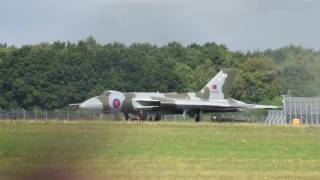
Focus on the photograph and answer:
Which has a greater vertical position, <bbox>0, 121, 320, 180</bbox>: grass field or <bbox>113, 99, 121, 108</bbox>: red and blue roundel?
<bbox>113, 99, 121, 108</bbox>: red and blue roundel

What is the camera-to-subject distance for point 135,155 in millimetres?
23969

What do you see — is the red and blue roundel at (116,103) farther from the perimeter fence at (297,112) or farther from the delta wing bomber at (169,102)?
the perimeter fence at (297,112)

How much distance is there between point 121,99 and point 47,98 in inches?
473

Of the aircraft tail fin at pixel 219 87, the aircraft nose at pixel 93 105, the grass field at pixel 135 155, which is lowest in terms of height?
the grass field at pixel 135 155

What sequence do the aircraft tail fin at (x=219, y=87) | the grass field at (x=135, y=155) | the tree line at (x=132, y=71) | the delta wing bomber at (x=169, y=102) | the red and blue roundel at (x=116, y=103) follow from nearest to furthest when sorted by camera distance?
1. the grass field at (x=135, y=155)
2. the tree line at (x=132, y=71)
3. the delta wing bomber at (x=169, y=102)
4. the red and blue roundel at (x=116, y=103)
5. the aircraft tail fin at (x=219, y=87)

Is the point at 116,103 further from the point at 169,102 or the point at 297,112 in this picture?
the point at 297,112

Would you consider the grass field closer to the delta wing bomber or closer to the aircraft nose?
the aircraft nose

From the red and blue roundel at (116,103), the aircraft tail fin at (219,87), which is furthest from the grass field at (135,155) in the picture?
the aircraft tail fin at (219,87)

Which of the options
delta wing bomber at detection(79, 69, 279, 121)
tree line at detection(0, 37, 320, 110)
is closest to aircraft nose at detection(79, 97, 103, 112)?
delta wing bomber at detection(79, 69, 279, 121)

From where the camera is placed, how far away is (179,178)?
18.2 meters

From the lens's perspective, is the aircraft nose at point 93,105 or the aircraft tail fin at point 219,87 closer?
the aircraft nose at point 93,105

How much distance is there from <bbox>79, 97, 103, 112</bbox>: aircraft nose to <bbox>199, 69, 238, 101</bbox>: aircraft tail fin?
13.3 m

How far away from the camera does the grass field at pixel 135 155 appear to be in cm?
1080

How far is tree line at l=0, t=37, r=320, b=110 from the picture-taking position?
128 feet
